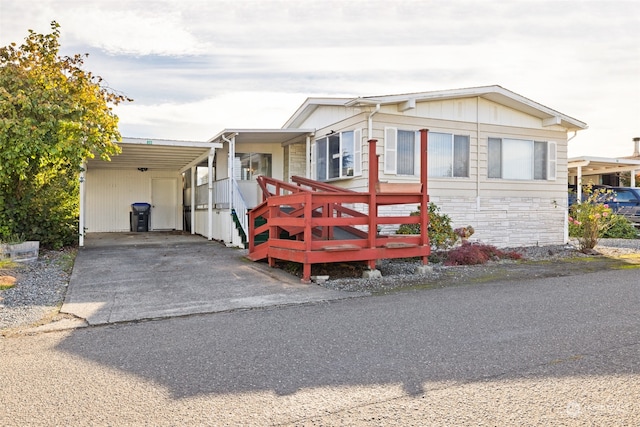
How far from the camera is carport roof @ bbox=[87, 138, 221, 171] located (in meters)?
12.0

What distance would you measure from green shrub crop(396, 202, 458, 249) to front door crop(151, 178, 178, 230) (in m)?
11.2

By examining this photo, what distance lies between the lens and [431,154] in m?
11.4

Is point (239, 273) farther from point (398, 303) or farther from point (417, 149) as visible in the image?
point (417, 149)

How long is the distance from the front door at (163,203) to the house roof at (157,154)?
97cm

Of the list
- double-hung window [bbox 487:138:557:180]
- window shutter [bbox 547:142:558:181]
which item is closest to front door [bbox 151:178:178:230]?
double-hung window [bbox 487:138:557:180]

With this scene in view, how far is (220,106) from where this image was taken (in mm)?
17391

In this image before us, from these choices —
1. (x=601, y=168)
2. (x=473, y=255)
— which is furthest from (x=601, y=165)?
(x=473, y=255)

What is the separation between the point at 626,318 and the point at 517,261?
508 centimetres

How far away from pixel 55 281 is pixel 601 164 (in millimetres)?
19613

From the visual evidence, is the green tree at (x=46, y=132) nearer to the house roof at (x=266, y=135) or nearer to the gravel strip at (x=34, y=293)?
the gravel strip at (x=34, y=293)

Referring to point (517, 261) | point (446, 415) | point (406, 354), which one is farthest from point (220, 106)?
point (446, 415)

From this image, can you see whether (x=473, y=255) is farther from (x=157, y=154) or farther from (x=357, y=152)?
(x=157, y=154)

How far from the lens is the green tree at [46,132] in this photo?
9.20 metres

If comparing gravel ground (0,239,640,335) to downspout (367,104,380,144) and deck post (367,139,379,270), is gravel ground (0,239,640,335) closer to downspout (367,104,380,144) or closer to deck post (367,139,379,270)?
deck post (367,139,379,270)
